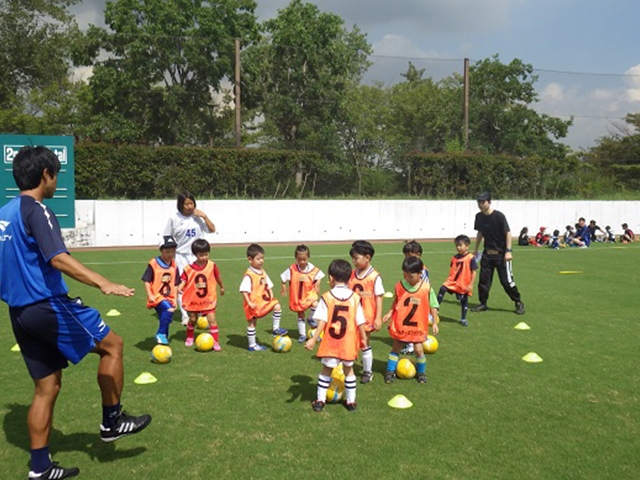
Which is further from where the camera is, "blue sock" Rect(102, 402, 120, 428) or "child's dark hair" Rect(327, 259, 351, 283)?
"child's dark hair" Rect(327, 259, 351, 283)

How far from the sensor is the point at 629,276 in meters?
16.5

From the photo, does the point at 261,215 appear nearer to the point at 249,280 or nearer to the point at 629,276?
the point at 629,276

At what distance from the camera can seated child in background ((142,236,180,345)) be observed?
8.35 metres

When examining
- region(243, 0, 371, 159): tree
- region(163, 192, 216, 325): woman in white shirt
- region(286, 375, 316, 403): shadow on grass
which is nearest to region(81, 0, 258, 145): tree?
region(243, 0, 371, 159): tree

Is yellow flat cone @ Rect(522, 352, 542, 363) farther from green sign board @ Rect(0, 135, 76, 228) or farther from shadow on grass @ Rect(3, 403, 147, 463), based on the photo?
green sign board @ Rect(0, 135, 76, 228)

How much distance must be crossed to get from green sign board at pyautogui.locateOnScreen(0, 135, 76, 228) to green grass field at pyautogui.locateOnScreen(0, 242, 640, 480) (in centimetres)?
1447

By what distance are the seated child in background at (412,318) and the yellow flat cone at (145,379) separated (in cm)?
268

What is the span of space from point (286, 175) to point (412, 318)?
2592 centimetres

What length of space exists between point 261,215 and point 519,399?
2309cm

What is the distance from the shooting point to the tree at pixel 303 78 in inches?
1662

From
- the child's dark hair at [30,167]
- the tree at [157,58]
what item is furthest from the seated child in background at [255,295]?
the tree at [157,58]

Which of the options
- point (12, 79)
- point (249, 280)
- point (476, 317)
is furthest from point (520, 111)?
point (249, 280)

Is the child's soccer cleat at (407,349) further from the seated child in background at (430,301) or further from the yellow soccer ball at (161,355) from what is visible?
the yellow soccer ball at (161,355)

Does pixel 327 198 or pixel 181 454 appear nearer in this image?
pixel 181 454
